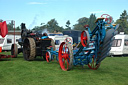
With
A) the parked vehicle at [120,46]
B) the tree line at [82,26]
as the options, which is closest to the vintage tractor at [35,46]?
the parked vehicle at [120,46]

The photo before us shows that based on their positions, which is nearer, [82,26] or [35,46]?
[35,46]

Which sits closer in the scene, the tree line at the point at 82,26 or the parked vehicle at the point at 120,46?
the parked vehicle at the point at 120,46

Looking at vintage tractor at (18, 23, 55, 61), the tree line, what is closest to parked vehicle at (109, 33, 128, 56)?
vintage tractor at (18, 23, 55, 61)

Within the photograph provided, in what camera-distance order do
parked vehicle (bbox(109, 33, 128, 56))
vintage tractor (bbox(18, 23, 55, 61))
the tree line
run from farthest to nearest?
the tree line < parked vehicle (bbox(109, 33, 128, 56)) < vintage tractor (bbox(18, 23, 55, 61))

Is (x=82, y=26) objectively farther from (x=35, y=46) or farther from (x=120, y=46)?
(x=35, y=46)

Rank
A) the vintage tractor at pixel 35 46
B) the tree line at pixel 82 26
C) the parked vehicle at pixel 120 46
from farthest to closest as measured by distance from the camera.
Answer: the tree line at pixel 82 26
the parked vehicle at pixel 120 46
the vintage tractor at pixel 35 46

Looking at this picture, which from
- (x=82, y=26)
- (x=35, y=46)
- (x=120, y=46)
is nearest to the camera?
(x=35, y=46)

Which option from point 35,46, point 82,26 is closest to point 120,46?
point 35,46

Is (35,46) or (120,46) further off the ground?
(35,46)

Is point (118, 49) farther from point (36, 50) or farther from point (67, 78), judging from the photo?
point (67, 78)

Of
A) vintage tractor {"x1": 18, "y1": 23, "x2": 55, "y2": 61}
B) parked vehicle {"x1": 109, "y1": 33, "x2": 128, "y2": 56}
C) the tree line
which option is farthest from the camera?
the tree line

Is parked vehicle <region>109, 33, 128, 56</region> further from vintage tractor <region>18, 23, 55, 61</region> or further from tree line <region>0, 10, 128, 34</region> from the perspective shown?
tree line <region>0, 10, 128, 34</region>

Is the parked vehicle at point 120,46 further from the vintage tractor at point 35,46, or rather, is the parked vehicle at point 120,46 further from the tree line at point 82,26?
the tree line at point 82,26

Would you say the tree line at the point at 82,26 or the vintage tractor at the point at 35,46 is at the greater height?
the tree line at the point at 82,26
